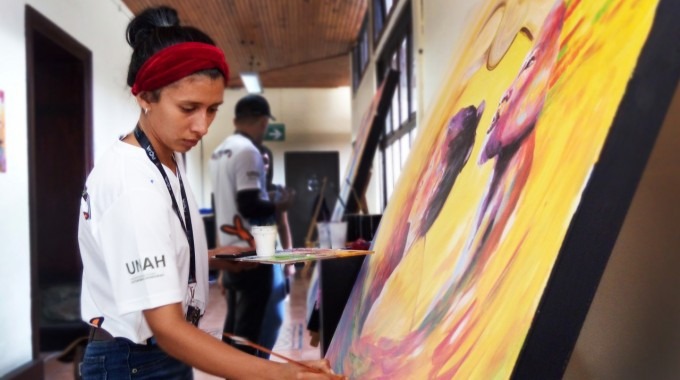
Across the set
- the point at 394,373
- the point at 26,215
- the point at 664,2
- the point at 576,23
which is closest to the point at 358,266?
the point at 394,373

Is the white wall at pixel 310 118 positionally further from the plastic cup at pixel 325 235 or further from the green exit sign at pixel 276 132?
the plastic cup at pixel 325 235

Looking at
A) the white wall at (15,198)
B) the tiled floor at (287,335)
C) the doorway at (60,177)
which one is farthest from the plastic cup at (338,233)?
the doorway at (60,177)

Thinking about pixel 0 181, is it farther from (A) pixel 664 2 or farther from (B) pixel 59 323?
(A) pixel 664 2

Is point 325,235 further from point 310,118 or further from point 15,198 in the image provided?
point 310,118

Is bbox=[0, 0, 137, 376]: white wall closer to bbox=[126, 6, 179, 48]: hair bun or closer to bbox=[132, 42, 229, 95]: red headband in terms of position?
bbox=[126, 6, 179, 48]: hair bun

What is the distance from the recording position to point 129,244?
0.86 meters

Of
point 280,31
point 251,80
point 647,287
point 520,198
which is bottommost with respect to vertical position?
point 647,287

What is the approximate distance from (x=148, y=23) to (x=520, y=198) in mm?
785

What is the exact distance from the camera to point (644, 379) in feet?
2.92

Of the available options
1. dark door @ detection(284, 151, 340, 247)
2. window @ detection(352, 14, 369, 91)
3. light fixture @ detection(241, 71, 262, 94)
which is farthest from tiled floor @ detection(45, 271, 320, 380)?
dark door @ detection(284, 151, 340, 247)

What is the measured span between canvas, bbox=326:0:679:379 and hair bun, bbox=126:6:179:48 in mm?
567

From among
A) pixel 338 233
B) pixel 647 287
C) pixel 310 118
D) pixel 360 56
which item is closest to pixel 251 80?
pixel 360 56

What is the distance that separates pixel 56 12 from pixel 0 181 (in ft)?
4.61

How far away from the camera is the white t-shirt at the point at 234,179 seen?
2.50 m
